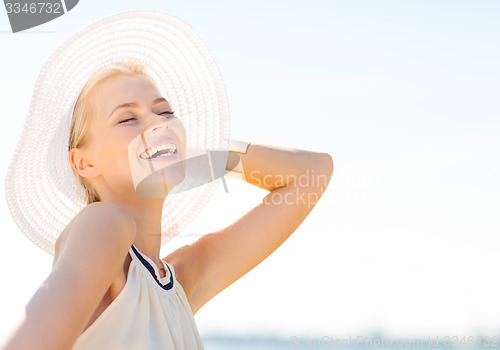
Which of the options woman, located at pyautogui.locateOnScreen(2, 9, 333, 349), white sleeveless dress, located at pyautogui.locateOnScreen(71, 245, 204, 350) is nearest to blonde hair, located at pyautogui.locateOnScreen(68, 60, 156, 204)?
woman, located at pyautogui.locateOnScreen(2, 9, 333, 349)

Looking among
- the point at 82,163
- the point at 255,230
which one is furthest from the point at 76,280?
the point at 255,230

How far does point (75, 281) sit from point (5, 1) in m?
3.33

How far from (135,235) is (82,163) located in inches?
16.5

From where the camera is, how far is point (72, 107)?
232cm

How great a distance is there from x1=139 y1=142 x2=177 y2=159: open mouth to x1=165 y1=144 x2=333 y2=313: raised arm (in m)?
0.51

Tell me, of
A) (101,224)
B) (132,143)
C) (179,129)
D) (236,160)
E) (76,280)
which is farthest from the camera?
(236,160)

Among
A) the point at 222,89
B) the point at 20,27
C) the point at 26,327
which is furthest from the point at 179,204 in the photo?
the point at 20,27

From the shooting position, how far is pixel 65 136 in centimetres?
233

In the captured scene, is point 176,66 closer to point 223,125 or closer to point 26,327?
point 223,125

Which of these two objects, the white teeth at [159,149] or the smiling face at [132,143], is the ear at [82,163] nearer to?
the smiling face at [132,143]

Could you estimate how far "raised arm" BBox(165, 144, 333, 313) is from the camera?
2.56 metres

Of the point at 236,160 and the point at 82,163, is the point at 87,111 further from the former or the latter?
Result: the point at 236,160

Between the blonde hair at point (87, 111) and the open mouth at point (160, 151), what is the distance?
9.9 inches

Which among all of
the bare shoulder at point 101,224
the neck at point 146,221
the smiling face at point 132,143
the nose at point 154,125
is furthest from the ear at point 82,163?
the bare shoulder at point 101,224
